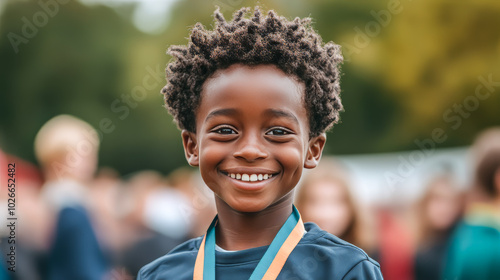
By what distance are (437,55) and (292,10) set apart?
255 inches

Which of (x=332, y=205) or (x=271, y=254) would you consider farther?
(x=332, y=205)

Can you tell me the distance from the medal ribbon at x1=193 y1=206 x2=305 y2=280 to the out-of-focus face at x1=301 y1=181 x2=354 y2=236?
300cm

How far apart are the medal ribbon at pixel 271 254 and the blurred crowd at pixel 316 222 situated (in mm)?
3001

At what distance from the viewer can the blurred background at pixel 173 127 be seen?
6.88 m

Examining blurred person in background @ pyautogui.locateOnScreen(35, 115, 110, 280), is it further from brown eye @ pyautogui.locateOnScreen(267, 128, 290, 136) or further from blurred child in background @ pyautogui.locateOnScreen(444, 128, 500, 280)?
brown eye @ pyautogui.locateOnScreen(267, 128, 290, 136)

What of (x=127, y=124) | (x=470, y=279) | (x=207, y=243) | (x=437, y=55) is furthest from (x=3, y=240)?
(x=127, y=124)

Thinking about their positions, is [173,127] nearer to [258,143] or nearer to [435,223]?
[435,223]

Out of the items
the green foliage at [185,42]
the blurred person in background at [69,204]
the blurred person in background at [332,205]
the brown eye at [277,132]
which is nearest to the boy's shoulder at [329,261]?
the brown eye at [277,132]

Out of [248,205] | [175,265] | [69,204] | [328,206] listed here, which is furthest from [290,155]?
[69,204]

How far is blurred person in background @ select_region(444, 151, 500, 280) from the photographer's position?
5121 millimetres

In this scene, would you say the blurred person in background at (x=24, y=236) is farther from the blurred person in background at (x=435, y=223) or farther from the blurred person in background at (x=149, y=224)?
the blurred person in background at (x=435, y=223)

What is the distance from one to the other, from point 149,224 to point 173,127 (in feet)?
54.9

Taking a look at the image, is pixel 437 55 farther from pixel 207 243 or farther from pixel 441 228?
pixel 207 243

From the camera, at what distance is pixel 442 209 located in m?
6.95
